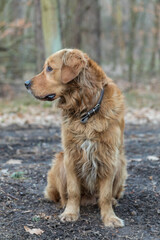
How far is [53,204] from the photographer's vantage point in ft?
13.3

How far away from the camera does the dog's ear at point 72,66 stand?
136 inches

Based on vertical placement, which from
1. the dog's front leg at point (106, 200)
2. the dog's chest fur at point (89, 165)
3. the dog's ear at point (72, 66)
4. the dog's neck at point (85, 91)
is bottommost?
the dog's front leg at point (106, 200)

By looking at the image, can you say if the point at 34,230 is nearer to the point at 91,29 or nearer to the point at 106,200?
the point at 106,200

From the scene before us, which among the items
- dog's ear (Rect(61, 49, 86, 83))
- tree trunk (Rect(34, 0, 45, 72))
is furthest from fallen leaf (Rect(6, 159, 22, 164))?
tree trunk (Rect(34, 0, 45, 72))

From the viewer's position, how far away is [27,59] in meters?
16.7

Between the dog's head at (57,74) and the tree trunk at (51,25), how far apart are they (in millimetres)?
7306

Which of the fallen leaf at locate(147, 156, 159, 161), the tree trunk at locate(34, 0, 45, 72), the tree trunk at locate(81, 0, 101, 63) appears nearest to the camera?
the fallen leaf at locate(147, 156, 159, 161)

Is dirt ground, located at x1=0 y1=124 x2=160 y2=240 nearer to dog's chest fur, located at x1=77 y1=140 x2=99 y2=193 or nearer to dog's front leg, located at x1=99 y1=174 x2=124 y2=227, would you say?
dog's front leg, located at x1=99 y1=174 x2=124 y2=227

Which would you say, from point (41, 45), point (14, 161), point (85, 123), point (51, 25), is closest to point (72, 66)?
point (85, 123)

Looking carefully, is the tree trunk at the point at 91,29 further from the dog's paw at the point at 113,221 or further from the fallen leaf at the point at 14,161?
the dog's paw at the point at 113,221

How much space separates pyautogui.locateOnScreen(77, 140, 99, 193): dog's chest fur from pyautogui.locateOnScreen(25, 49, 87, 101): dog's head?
2.23ft

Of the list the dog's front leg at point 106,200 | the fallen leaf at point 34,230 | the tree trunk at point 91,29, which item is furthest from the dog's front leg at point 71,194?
the tree trunk at point 91,29

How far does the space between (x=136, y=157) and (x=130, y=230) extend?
2706 millimetres

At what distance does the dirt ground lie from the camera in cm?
321
